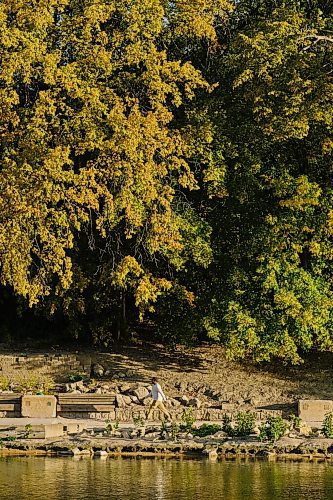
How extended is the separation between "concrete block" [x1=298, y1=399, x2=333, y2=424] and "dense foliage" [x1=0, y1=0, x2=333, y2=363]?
3175mm

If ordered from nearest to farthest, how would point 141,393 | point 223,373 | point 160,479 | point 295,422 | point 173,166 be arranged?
point 160,479 → point 295,422 → point 141,393 → point 173,166 → point 223,373

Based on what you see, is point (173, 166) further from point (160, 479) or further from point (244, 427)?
point (160, 479)

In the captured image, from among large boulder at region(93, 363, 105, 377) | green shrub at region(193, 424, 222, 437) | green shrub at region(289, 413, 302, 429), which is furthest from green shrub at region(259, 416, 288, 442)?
large boulder at region(93, 363, 105, 377)

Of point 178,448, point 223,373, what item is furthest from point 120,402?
point 223,373

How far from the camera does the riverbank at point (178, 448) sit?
60.7ft

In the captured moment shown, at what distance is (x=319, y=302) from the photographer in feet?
85.2

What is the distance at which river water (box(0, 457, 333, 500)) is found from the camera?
1484 centimetres

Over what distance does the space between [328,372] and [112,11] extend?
10.9 metres

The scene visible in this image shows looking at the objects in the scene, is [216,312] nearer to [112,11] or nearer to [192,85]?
[192,85]

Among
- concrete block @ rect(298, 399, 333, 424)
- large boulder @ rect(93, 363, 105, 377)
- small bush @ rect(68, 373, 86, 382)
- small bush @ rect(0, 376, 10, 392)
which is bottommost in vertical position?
concrete block @ rect(298, 399, 333, 424)

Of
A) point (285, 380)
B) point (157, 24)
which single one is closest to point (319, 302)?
point (285, 380)

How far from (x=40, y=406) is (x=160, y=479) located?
23.9ft

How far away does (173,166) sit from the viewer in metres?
25.7

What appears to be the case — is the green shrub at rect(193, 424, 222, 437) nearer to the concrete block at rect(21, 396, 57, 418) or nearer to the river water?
the river water
